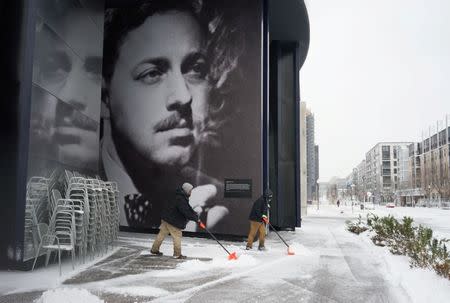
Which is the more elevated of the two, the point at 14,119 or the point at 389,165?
the point at 389,165

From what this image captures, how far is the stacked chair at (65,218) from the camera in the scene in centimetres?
930

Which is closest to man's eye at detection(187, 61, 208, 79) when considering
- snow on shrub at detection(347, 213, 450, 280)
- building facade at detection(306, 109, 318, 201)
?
snow on shrub at detection(347, 213, 450, 280)

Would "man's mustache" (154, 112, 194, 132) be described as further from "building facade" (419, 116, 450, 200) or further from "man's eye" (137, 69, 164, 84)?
"building facade" (419, 116, 450, 200)

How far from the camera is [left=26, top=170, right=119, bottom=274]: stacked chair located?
9297 millimetres

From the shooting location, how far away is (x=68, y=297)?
6465 mm

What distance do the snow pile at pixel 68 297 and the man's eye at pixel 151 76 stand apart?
Answer: 11199 millimetres

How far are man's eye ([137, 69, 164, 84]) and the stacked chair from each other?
6432 millimetres

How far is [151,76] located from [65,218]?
27.2ft

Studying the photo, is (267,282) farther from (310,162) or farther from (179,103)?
(310,162)

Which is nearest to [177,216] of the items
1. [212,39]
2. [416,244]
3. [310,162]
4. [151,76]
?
[416,244]

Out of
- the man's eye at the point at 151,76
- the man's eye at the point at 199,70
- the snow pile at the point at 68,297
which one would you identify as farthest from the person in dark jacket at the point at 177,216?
the man's eye at the point at 151,76

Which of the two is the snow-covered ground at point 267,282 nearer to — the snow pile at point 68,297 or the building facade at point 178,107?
the snow pile at point 68,297

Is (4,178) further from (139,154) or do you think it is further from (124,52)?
(124,52)

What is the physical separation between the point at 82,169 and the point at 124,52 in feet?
19.0
